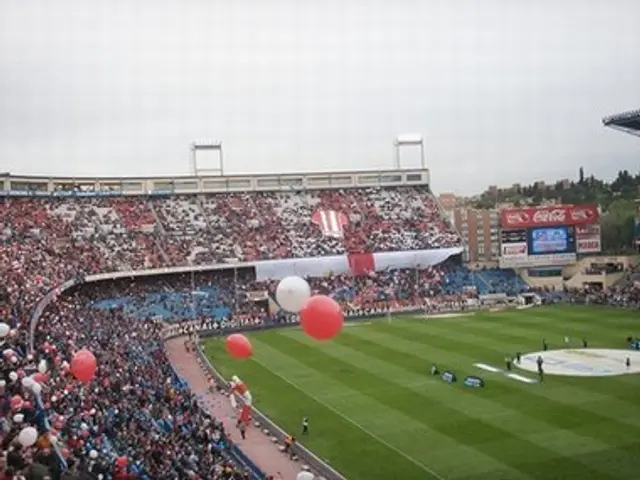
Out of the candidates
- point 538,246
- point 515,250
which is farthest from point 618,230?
point 515,250

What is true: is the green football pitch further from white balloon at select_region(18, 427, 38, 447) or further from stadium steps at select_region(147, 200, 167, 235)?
stadium steps at select_region(147, 200, 167, 235)

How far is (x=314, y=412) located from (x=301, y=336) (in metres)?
20.2

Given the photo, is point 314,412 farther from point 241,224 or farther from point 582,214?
point 582,214

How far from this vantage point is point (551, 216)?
66.4 metres

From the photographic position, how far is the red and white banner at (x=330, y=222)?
69.5 metres

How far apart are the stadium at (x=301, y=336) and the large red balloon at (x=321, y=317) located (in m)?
3.98

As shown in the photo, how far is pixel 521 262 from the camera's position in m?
66.9

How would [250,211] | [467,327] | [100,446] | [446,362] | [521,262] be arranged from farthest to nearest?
1. [250,211]
2. [521,262]
3. [467,327]
4. [446,362]
5. [100,446]

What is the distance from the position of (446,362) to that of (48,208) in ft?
126

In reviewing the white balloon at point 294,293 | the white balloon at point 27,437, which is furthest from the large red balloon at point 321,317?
the white balloon at point 27,437

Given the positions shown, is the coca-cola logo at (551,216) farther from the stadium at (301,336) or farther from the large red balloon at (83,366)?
the large red balloon at (83,366)

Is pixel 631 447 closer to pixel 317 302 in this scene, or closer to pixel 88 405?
pixel 317 302

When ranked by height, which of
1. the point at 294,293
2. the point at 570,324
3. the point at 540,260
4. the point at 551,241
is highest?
the point at 294,293

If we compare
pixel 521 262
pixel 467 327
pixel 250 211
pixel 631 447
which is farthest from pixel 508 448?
pixel 250 211
